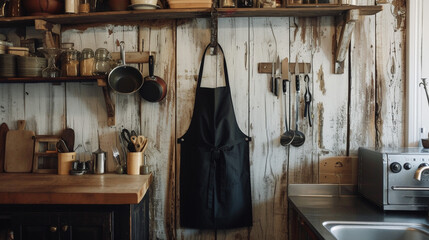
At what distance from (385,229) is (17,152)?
2.36 metres

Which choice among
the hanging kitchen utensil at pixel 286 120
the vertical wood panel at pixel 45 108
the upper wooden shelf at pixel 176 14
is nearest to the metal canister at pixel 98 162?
the vertical wood panel at pixel 45 108

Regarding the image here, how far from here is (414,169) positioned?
1867 millimetres

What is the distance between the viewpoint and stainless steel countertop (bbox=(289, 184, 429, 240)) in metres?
1.77

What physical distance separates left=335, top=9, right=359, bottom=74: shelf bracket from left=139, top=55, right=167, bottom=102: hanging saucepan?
1.17 metres

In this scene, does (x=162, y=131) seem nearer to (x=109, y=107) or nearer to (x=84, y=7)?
(x=109, y=107)

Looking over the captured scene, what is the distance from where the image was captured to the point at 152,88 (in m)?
2.24

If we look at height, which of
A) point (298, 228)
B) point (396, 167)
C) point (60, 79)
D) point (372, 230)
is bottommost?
point (298, 228)

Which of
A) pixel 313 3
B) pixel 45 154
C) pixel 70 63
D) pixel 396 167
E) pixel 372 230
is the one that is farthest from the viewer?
pixel 45 154

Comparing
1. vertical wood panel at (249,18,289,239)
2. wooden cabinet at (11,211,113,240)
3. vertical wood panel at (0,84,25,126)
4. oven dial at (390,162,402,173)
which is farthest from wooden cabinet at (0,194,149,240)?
oven dial at (390,162,402,173)

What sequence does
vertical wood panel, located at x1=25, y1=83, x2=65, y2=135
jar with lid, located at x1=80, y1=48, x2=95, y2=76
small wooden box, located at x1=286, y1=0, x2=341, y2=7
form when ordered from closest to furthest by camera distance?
small wooden box, located at x1=286, y1=0, x2=341, y2=7 < jar with lid, located at x1=80, y1=48, x2=95, y2=76 < vertical wood panel, located at x1=25, y1=83, x2=65, y2=135

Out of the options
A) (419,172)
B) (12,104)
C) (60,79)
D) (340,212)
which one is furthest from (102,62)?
(419,172)

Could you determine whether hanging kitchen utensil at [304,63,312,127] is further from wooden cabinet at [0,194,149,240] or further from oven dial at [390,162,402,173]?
wooden cabinet at [0,194,149,240]

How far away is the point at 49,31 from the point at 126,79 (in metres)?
0.61

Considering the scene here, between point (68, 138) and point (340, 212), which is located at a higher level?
point (68, 138)
